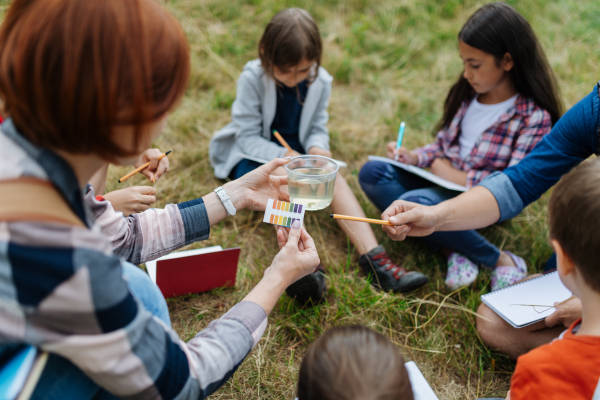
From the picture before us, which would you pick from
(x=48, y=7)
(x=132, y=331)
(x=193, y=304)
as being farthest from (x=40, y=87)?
(x=193, y=304)

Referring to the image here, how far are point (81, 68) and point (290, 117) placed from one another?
6.48 ft

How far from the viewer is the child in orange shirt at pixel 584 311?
95 cm

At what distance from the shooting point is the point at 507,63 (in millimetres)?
2180

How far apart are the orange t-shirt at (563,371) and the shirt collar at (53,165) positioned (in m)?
1.05

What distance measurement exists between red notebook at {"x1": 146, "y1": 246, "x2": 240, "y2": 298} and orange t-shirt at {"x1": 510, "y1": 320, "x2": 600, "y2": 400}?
1.14 m

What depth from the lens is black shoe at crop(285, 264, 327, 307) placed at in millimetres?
1733

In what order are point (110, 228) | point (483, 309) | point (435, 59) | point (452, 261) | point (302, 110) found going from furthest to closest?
point (435, 59) → point (302, 110) → point (452, 261) → point (483, 309) → point (110, 228)

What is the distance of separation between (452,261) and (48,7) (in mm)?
1891

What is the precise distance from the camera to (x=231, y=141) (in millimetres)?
2740

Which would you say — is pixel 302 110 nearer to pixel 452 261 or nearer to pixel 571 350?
pixel 452 261

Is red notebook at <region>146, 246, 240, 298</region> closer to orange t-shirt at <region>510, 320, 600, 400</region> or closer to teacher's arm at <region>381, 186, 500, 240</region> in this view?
teacher's arm at <region>381, 186, 500, 240</region>

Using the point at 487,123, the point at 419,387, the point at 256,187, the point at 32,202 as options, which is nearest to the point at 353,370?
the point at 419,387

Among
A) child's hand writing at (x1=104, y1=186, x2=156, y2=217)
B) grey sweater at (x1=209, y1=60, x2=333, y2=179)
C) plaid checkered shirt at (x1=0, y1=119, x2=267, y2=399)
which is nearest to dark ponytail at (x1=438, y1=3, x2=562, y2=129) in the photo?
grey sweater at (x1=209, y1=60, x2=333, y2=179)

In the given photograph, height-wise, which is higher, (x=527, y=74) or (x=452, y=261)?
(x=527, y=74)
